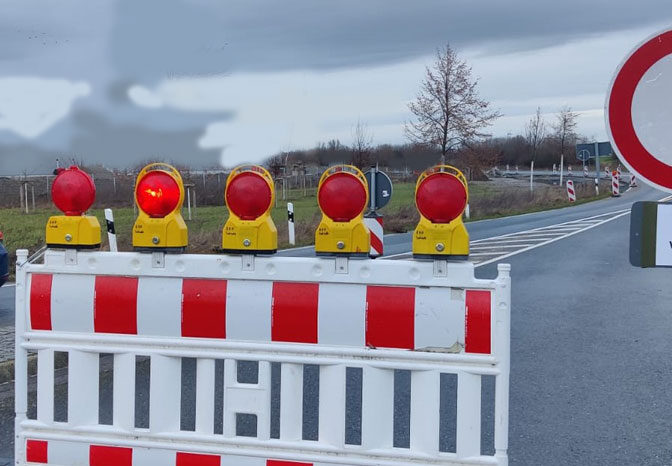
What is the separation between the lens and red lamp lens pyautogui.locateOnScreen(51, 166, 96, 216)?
302cm

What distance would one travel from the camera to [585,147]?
3294cm

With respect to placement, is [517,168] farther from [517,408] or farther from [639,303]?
[517,408]

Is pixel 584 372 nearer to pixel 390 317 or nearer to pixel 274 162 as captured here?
pixel 274 162

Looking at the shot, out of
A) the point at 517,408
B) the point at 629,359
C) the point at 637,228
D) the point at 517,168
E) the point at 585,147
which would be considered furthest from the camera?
the point at 517,168

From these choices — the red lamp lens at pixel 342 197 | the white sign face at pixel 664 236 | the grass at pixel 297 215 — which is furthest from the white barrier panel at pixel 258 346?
the grass at pixel 297 215

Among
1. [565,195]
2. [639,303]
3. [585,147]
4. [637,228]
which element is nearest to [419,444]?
[637,228]

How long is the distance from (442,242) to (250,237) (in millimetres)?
728

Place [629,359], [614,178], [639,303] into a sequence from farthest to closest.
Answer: [614,178], [639,303], [629,359]

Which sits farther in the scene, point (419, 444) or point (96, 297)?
point (96, 297)

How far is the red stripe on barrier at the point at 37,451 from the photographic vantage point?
9.85 feet

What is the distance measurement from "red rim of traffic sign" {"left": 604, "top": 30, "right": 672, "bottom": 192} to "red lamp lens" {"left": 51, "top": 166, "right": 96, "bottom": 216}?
214 cm

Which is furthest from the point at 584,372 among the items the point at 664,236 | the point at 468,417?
the point at 468,417

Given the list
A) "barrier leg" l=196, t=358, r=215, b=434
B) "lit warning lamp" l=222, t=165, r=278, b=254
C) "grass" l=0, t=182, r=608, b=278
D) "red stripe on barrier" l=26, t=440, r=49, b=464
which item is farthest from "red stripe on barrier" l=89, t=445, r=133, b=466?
"grass" l=0, t=182, r=608, b=278

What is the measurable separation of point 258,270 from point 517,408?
10.1 ft
